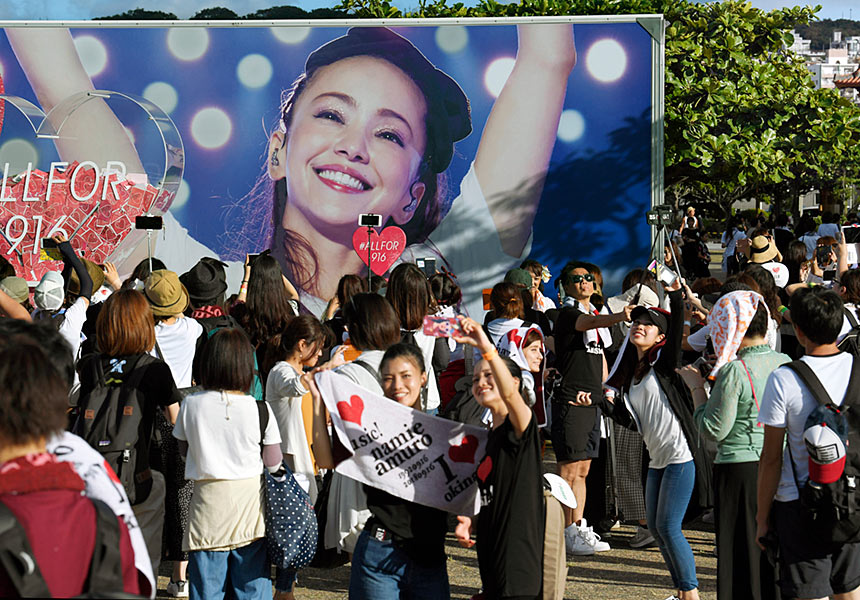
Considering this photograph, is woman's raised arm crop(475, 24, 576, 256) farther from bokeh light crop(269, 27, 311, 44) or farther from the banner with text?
the banner with text

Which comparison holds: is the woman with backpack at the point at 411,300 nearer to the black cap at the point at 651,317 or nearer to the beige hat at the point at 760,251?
the black cap at the point at 651,317

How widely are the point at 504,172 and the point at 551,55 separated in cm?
158

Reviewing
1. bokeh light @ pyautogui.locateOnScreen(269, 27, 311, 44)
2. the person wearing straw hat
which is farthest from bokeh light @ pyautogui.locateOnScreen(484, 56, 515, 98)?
the person wearing straw hat

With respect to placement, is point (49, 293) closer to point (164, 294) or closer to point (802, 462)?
point (164, 294)

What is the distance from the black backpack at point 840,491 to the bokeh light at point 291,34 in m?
10.1

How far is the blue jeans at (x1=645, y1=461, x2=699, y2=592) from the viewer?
475cm

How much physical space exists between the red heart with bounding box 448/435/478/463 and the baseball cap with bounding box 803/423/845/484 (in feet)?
3.90

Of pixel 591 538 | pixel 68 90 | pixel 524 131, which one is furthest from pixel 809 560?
pixel 68 90

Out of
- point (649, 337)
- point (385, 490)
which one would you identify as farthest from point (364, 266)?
point (385, 490)

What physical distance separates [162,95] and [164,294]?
784cm

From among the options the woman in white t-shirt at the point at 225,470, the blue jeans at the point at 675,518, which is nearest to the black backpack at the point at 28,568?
the woman in white t-shirt at the point at 225,470

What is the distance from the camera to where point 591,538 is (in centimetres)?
611

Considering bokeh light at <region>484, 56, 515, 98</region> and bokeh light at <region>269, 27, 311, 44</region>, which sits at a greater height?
bokeh light at <region>269, 27, 311, 44</region>

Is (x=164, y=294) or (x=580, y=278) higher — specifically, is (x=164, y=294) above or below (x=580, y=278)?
below
